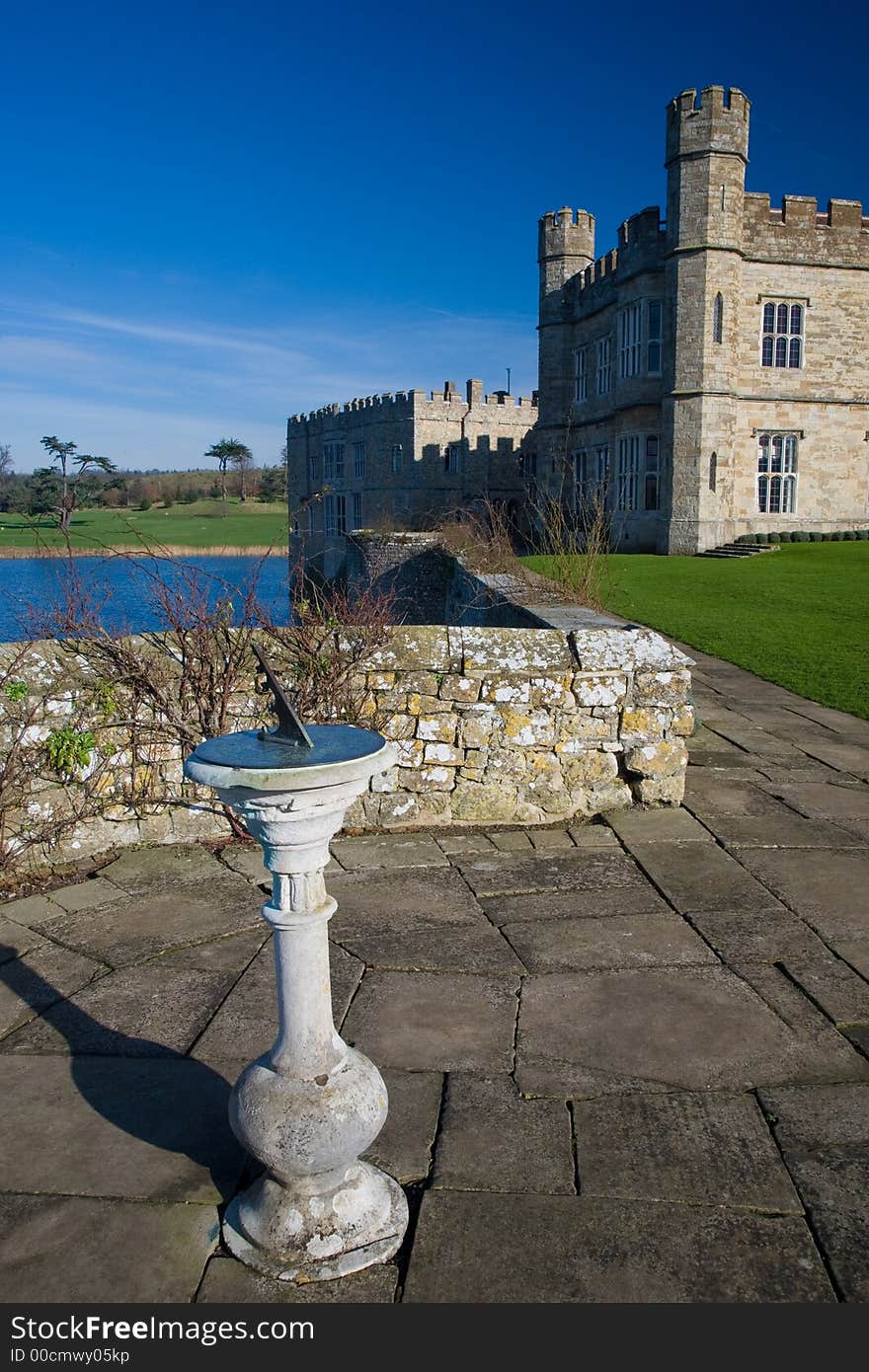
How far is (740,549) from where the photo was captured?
23.9 metres

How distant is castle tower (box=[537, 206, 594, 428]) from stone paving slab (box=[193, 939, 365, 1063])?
98.3 ft

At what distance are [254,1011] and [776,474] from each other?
26265 millimetres

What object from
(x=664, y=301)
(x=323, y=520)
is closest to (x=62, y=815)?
(x=664, y=301)

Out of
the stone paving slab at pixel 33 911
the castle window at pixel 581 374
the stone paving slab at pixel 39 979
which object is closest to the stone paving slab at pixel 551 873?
the stone paving slab at pixel 39 979

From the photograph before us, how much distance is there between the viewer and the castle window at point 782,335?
2534 centimetres

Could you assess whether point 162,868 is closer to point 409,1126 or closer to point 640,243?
point 409,1126

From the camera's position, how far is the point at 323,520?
1836 inches

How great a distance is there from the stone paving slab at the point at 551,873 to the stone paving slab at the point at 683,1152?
59.1 inches

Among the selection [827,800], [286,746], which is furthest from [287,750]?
[827,800]

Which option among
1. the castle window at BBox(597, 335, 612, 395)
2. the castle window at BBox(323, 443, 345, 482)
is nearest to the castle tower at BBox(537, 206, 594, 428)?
the castle window at BBox(597, 335, 612, 395)

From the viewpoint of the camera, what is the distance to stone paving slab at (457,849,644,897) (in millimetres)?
4039

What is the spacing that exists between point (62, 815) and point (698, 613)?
11.2 meters

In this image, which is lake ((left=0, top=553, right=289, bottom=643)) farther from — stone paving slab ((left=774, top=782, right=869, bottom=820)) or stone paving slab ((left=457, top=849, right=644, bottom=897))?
stone paving slab ((left=774, top=782, right=869, bottom=820))

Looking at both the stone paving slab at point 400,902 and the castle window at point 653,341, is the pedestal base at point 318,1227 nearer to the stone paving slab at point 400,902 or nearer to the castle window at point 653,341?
the stone paving slab at point 400,902
